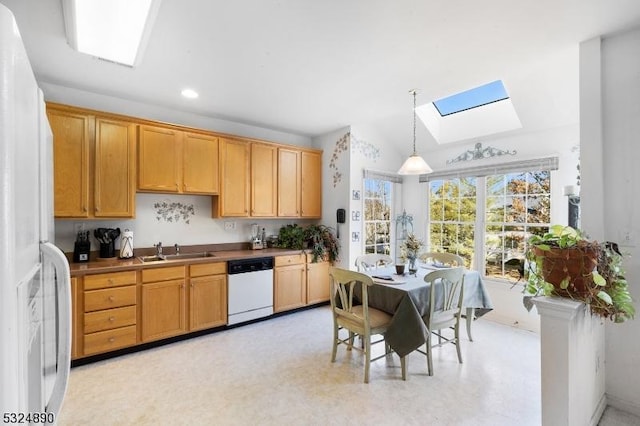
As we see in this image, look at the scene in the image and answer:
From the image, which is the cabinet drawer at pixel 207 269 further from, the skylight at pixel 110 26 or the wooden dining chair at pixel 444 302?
the wooden dining chair at pixel 444 302

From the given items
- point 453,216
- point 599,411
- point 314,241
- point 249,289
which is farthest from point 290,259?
point 599,411

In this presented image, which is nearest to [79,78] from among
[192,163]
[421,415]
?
[192,163]

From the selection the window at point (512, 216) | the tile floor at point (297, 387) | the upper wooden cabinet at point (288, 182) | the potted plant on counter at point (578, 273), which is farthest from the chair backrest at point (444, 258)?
the upper wooden cabinet at point (288, 182)

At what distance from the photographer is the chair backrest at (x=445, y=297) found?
Answer: 8.64ft

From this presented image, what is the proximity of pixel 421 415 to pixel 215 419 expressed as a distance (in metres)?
1.43

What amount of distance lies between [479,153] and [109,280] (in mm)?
4655

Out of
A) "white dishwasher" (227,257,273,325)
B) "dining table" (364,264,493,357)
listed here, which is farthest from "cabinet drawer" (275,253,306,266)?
"dining table" (364,264,493,357)

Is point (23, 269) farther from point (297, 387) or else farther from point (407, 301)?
point (407, 301)

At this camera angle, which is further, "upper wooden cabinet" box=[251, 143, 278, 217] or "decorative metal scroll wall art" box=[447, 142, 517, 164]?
"upper wooden cabinet" box=[251, 143, 278, 217]

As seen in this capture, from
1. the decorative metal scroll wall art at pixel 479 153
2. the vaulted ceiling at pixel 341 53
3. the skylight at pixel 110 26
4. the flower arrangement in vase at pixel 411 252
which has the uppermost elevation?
the vaulted ceiling at pixel 341 53

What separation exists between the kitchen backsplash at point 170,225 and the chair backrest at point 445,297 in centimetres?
277

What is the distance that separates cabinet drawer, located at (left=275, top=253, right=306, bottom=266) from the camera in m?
4.08

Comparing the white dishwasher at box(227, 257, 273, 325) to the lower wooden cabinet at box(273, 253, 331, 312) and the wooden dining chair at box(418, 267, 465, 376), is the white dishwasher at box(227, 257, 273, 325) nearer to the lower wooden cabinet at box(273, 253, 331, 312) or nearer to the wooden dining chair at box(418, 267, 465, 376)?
the lower wooden cabinet at box(273, 253, 331, 312)

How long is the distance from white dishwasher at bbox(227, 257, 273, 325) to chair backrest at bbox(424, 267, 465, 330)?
208 cm
